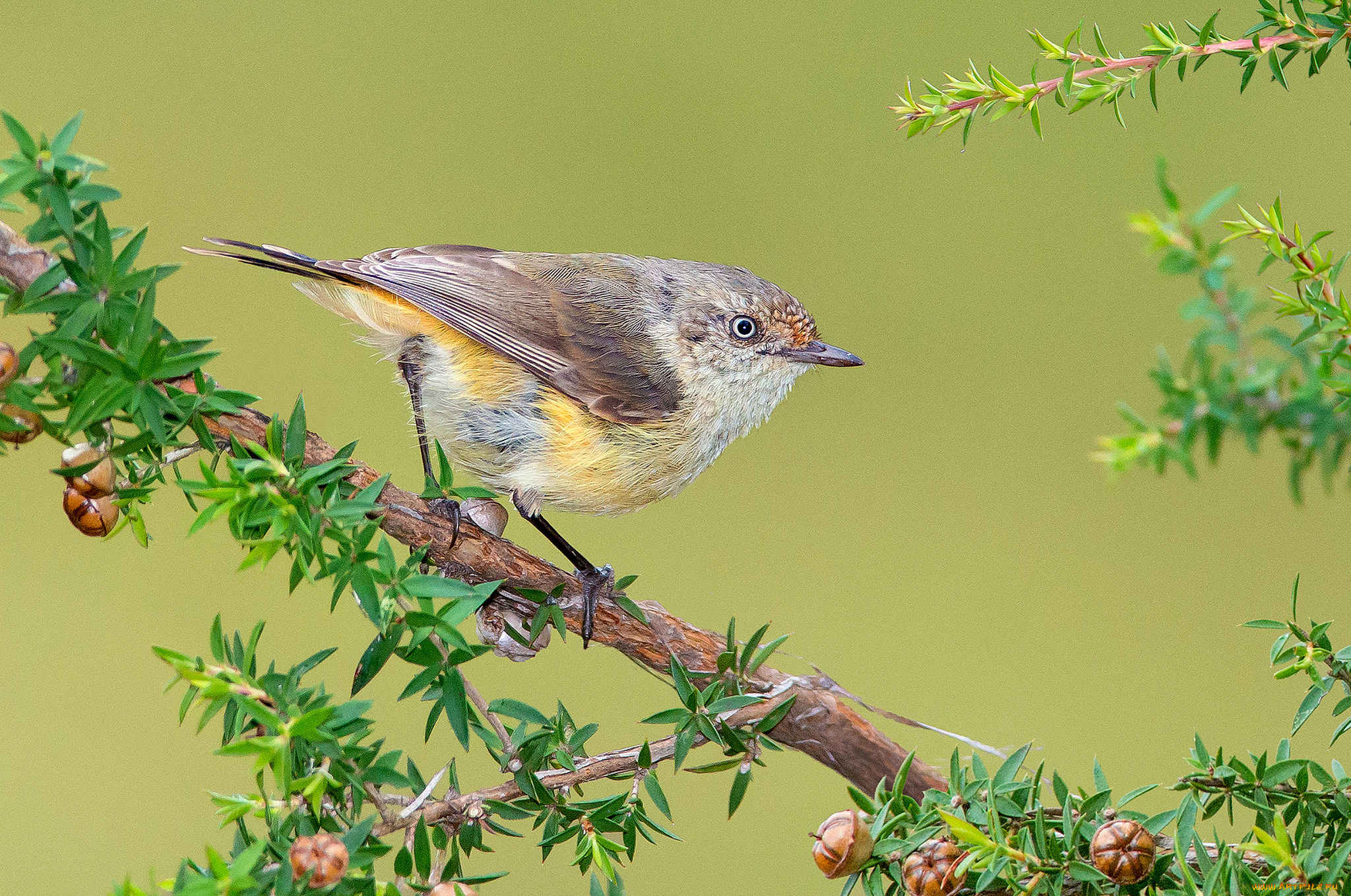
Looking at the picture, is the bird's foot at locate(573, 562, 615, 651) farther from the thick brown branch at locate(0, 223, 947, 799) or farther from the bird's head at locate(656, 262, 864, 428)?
the bird's head at locate(656, 262, 864, 428)

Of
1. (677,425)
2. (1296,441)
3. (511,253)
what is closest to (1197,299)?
(1296,441)

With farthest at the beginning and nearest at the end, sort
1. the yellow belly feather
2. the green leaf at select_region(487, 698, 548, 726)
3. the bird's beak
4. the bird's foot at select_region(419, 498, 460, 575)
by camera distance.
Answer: the bird's beak → the yellow belly feather → the bird's foot at select_region(419, 498, 460, 575) → the green leaf at select_region(487, 698, 548, 726)

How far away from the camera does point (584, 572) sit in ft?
4.02

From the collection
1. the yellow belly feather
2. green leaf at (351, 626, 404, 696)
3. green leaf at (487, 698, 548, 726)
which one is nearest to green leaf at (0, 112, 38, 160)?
green leaf at (351, 626, 404, 696)

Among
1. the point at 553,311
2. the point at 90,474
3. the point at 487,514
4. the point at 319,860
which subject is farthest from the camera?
the point at 553,311

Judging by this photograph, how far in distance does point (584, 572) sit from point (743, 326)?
16.2 inches

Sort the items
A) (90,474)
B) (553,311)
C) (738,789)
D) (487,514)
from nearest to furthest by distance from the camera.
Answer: (90,474)
(738,789)
(487,514)
(553,311)

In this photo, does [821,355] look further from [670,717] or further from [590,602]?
[670,717]

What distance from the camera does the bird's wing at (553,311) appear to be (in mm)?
1263

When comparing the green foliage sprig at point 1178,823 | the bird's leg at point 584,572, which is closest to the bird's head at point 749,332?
the bird's leg at point 584,572

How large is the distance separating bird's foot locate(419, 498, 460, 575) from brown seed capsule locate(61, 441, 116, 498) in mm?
248

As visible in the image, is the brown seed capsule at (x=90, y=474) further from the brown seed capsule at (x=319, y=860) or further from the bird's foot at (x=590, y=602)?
the bird's foot at (x=590, y=602)

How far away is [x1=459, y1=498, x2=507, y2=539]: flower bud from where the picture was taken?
3.53 feet

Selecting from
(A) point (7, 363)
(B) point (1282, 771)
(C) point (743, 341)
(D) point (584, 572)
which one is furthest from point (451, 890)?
(C) point (743, 341)
